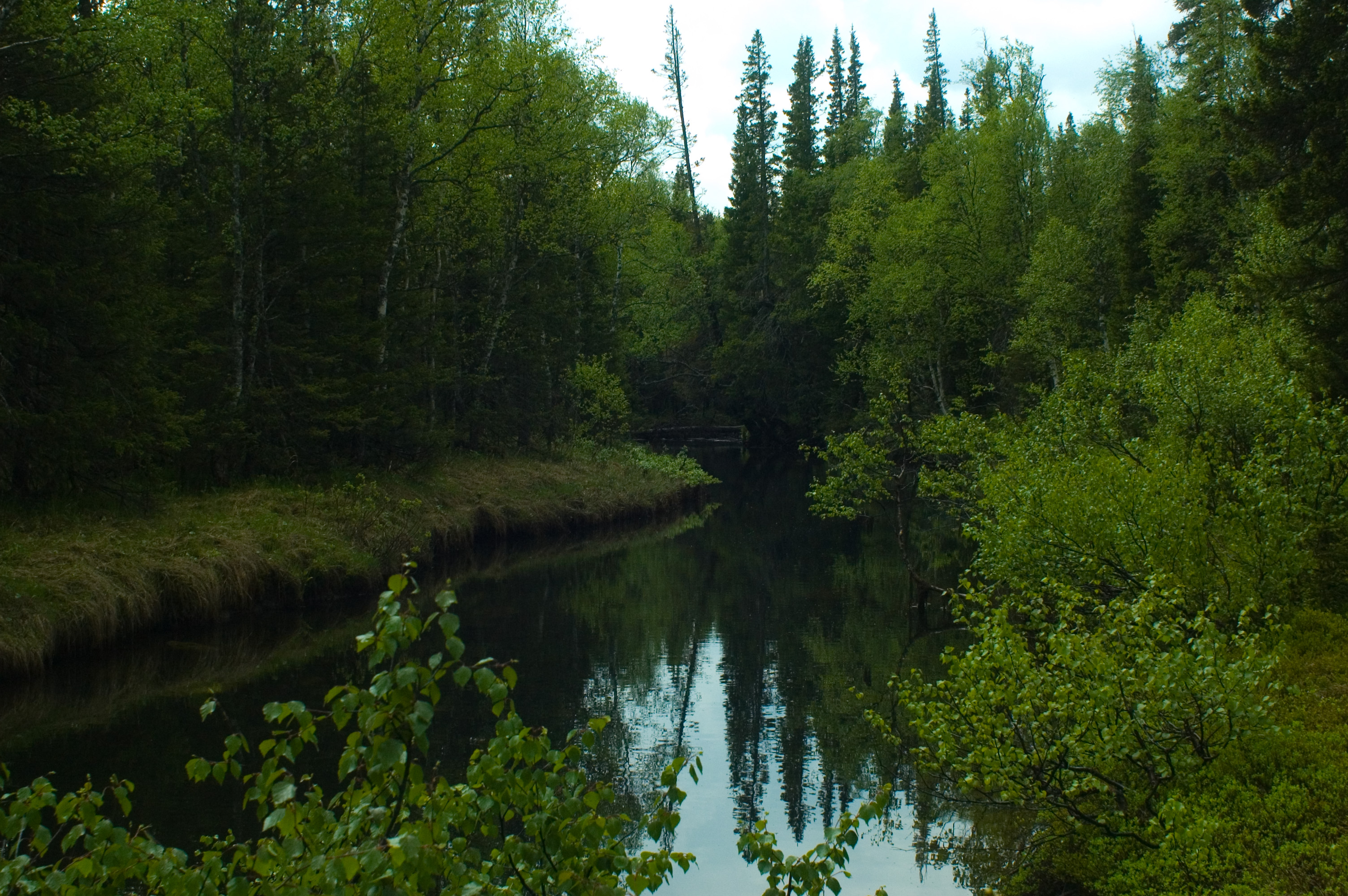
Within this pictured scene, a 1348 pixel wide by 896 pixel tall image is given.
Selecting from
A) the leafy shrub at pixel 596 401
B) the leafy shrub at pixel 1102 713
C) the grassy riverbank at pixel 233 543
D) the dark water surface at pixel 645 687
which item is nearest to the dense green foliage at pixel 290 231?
the leafy shrub at pixel 596 401

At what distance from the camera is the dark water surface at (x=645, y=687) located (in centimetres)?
1012

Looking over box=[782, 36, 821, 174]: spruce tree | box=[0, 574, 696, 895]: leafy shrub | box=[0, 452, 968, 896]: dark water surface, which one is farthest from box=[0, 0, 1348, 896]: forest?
box=[782, 36, 821, 174]: spruce tree

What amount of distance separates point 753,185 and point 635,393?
44.6 ft

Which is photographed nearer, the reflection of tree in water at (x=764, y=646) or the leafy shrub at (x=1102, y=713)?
the leafy shrub at (x=1102, y=713)

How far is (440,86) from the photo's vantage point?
82.4 feet

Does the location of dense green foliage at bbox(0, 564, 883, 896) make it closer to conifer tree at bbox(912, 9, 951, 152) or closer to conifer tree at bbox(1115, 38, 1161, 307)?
conifer tree at bbox(1115, 38, 1161, 307)

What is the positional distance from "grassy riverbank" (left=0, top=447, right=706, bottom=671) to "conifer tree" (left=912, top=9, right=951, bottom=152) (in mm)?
34903

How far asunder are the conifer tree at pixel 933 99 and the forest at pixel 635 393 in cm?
919

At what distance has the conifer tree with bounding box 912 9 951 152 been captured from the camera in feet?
182

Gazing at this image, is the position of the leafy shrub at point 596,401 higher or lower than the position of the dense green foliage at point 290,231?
lower

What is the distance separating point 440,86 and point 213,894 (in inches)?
930

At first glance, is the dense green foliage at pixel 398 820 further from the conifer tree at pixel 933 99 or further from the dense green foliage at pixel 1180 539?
the conifer tree at pixel 933 99

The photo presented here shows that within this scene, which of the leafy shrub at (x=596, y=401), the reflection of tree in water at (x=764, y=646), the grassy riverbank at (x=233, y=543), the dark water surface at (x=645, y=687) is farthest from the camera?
the leafy shrub at (x=596, y=401)

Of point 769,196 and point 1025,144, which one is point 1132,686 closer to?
point 1025,144
